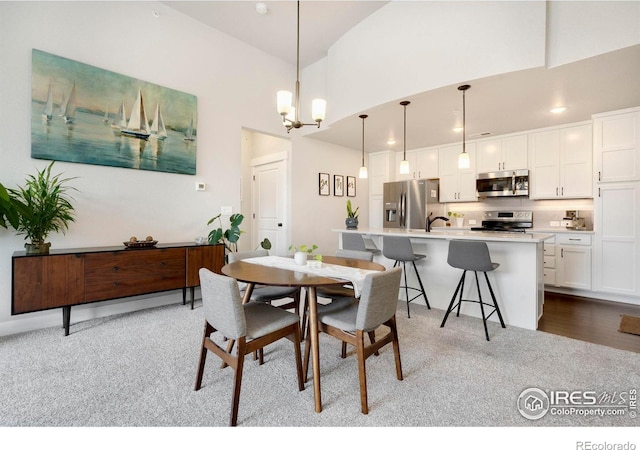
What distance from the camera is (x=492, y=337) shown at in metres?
2.64

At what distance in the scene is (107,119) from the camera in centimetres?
312

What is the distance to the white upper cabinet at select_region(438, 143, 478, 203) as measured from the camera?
534 centimetres

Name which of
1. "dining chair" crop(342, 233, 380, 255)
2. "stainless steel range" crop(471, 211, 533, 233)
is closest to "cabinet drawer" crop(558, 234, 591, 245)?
"stainless steel range" crop(471, 211, 533, 233)

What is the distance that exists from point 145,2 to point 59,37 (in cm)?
107

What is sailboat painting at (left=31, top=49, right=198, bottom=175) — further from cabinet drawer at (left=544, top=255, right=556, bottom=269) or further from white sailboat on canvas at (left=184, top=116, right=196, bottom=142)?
cabinet drawer at (left=544, top=255, right=556, bottom=269)

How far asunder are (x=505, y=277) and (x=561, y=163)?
2776mm

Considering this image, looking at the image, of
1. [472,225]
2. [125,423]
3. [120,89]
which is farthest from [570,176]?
[120,89]

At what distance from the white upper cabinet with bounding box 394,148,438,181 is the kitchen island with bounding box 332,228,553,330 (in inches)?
110

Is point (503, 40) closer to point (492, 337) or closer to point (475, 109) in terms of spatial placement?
point (475, 109)

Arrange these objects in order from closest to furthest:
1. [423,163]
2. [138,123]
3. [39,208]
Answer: [39,208] → [138,123] → [423,163]

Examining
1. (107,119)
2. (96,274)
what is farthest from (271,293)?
(107,119)

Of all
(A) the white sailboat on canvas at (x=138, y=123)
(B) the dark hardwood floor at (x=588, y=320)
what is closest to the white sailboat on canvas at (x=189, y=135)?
(A) the white sailboat on canvas at (x=138, y=123)

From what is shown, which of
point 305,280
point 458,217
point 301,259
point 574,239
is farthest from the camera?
point 458,217

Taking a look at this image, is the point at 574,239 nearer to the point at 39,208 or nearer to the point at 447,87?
the point at 447,87
